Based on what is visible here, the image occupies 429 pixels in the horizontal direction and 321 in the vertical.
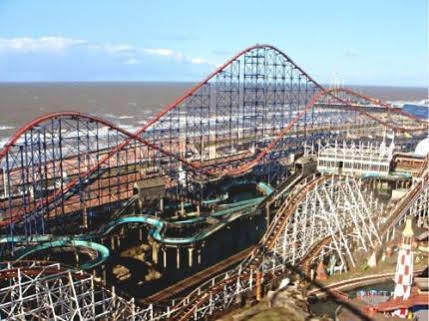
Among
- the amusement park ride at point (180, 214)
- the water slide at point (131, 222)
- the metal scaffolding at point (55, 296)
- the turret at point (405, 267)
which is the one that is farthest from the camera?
the water slide at point (131, 222)

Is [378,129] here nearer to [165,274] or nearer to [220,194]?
[220,194]

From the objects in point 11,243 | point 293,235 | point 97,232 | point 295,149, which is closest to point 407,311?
point 293,235

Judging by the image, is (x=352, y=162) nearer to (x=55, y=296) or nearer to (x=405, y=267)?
(x=405, y=267)

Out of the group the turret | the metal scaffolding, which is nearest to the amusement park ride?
the metal scaffolding

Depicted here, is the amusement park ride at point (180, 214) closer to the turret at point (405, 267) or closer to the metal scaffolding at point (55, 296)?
the metal scaffolding at point (55, 296)

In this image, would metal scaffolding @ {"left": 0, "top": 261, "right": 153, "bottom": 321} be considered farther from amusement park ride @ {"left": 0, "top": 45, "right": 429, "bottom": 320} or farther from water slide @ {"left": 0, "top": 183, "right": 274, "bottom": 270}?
water slide @ {"left": 0, "top": 183, "right": 274, "bottom": 270}

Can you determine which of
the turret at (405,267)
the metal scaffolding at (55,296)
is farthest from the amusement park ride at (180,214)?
the turret at (405,267)

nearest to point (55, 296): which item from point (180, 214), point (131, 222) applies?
point (131, 222)

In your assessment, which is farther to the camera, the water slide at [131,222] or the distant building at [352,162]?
the distant building at [352,162]
